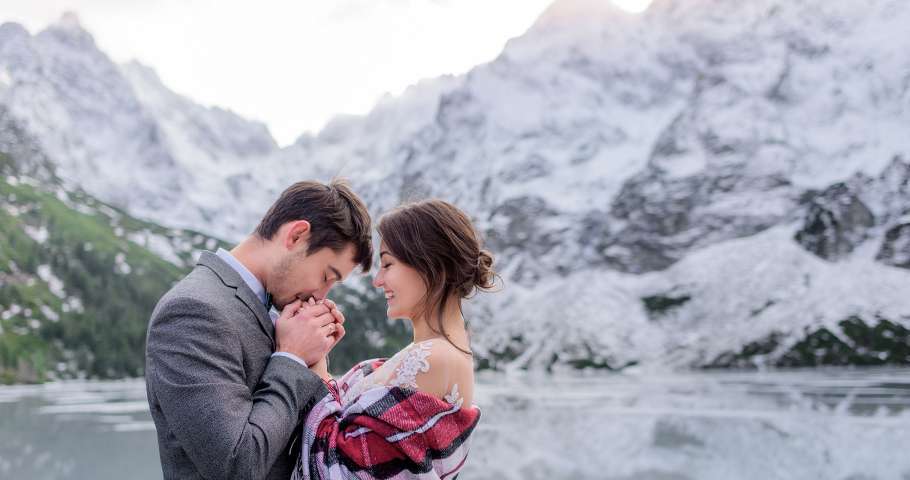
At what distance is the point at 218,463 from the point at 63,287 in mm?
169154

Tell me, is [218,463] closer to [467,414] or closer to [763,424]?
[467,414]

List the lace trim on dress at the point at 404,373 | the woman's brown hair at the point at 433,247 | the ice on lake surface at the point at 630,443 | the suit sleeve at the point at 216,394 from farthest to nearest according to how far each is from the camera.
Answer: the ice on lake surface at the point at 630,443 < the woman's brown hair at the point at 433,247 < the lace trim on dress at the point at 404,373 < the suit sleeve at the point at 216,394

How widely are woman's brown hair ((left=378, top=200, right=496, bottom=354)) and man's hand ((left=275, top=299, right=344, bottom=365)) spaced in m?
0.53

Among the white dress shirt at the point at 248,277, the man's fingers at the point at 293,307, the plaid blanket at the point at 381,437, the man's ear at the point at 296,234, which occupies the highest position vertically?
the man's ear at the point at 296,234

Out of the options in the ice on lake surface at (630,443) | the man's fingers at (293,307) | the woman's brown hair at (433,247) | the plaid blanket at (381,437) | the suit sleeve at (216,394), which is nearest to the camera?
the suit sleeve at (216,394)

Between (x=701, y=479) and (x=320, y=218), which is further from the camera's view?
(x=701, y=479)

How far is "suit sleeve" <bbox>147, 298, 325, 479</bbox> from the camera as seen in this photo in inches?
124

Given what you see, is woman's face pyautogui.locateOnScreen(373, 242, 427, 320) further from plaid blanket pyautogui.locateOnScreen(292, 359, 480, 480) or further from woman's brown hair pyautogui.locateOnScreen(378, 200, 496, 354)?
plaid blanket pyautogui.locateOnScreen(292, 359, 480, 480)

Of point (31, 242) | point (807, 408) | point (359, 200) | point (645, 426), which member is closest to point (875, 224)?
point (807, 408)

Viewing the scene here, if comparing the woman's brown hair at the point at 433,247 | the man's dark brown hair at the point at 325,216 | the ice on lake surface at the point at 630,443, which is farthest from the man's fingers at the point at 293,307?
the ice on lake surface at the point at 630,443

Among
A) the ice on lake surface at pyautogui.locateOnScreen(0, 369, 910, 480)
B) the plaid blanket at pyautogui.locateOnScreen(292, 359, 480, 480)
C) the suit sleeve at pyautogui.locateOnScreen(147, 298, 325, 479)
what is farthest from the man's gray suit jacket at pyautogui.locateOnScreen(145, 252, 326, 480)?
the ice on lake surface at pyautogui.locateOnScreen(0, 369, 910, 480)

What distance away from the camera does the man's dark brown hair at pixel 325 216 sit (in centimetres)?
388

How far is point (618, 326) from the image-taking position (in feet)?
654

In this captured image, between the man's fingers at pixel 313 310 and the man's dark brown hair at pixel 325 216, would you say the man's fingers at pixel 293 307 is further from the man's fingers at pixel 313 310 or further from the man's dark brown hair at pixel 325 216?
the man's dark brown hair at pixel 325 216
